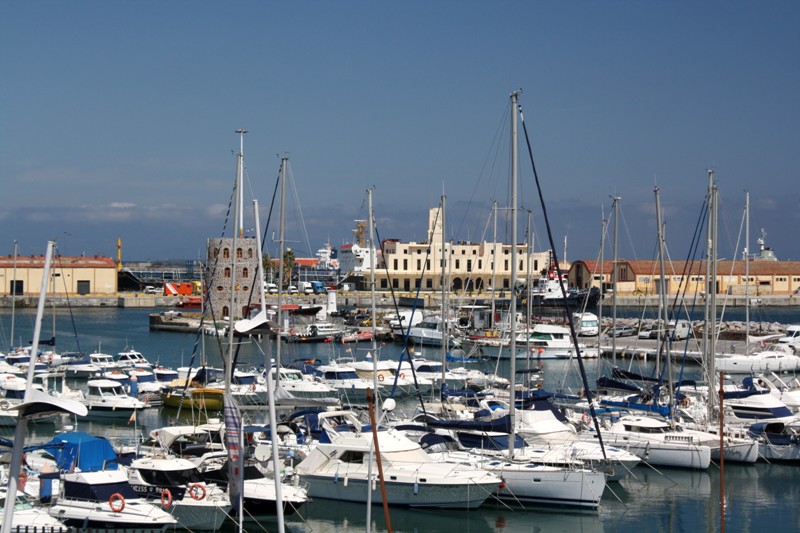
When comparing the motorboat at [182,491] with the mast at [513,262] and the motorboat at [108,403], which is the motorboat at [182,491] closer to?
the mast at [513,262]

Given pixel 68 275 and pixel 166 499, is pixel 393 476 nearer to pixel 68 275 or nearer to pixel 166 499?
pixel 166 499

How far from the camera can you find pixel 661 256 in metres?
32.6

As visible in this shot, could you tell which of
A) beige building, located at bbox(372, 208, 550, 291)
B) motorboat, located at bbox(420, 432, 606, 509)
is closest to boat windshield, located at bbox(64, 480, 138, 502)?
motorboat, located at bbox(420, 432, 606, 509)

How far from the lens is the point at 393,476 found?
19.4 meters

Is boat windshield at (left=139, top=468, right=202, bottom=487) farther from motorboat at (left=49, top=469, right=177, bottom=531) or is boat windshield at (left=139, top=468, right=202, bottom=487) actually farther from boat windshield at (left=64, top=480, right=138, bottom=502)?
boat windshield at (left=64, top=480, right=138, bottom=502)

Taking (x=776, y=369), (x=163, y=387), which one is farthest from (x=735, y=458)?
(x=776, y=369)

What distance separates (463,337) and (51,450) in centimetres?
3438

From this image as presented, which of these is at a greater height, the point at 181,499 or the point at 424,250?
the point at 424,250

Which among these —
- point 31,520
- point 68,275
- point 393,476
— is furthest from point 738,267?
point 31,520

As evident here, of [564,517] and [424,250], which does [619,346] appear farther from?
[424,250]

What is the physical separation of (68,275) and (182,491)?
259 ft

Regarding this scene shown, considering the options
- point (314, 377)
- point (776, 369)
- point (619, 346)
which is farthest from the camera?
point (619, 346)

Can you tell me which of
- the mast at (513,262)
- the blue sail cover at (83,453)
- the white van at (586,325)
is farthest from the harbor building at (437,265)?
the blue sail cover at (83,453)

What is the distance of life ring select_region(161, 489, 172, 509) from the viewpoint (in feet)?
56.6
